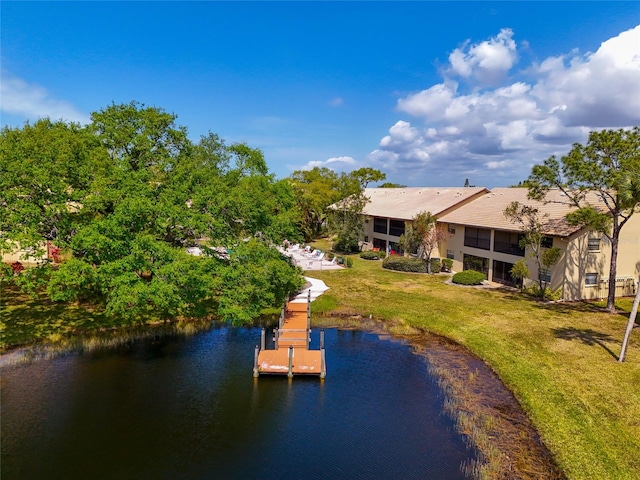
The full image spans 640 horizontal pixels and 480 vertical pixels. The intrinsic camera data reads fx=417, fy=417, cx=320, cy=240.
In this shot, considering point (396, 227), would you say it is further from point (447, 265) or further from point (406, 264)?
point (447, 265)

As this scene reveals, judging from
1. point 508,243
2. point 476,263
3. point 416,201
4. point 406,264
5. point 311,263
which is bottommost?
point 311,263

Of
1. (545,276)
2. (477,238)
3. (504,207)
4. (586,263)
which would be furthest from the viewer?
(477,238)

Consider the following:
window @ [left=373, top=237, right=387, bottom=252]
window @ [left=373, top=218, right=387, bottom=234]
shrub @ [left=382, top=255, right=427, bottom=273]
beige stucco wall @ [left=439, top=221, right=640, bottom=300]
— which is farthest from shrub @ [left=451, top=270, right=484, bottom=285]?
window @ [left=373, top=218, right=387, bottom=234]

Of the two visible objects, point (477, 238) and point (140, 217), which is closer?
point (140, 217)

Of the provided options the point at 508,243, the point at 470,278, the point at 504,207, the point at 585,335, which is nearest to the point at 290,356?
the point at 585,335

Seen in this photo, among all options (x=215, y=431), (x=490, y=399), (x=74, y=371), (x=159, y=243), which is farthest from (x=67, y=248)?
(x=490, y=399)

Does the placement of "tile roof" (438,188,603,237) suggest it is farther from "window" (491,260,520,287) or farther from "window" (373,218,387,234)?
"window" (373,218,387,234)
